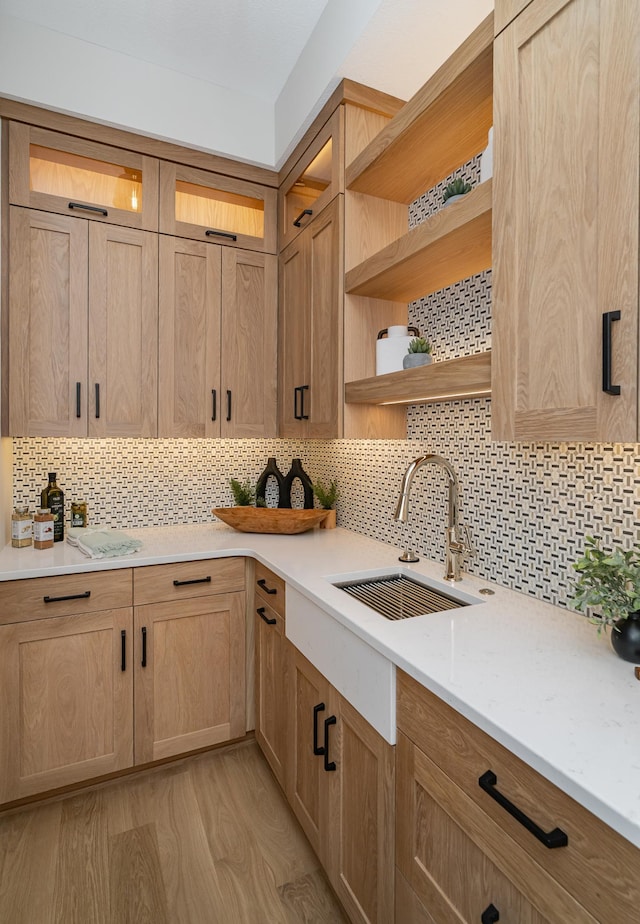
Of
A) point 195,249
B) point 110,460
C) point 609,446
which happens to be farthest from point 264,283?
point 609,446

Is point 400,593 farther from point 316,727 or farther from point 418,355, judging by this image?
point 418,355

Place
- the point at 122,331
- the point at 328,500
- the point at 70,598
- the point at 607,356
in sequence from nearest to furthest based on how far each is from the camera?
the point at 607,356
the point at 70,598
the point at 122,331
the point at 328,500

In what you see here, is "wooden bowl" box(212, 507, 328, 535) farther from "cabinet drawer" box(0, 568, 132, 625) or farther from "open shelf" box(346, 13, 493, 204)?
"open shelf" box(346, 13, 493, 204)

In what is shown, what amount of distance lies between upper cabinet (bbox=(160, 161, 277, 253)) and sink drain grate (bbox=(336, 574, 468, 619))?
177 cm

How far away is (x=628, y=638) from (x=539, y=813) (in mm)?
424

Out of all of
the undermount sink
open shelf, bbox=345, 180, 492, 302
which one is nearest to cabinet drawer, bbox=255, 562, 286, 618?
the undermount sink

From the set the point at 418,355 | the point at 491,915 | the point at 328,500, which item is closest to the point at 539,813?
the point at 491,915

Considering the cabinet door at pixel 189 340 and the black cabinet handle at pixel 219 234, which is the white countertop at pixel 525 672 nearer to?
the cabinet door at pixel 189 340

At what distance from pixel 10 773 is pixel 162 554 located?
0.91 meters

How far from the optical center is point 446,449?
1.78 m

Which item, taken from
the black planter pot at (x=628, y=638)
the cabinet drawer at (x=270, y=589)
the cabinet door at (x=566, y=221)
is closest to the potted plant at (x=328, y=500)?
A: the cabinet drawer at (x=270, y=589)

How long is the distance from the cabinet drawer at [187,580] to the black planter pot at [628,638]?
1.46 metres

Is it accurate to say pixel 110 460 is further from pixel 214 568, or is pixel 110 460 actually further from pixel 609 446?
pixel 609 446

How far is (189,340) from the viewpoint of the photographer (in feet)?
7.62
